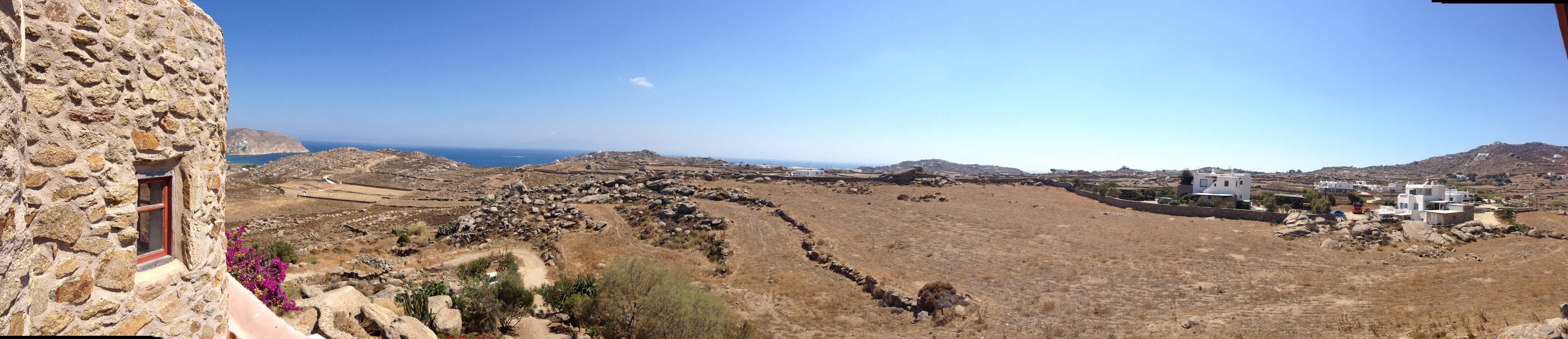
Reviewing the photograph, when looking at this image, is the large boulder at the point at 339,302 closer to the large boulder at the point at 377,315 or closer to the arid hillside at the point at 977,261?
the large boulder at the point at 377,315

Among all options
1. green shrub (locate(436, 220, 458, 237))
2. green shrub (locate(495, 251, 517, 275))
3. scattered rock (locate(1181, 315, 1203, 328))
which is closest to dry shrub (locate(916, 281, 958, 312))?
scattered rock (locate(1181, 315, 1203, 328))

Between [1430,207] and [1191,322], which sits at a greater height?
[1430,207]

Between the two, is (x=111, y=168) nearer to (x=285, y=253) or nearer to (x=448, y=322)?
(x=448, y=322)

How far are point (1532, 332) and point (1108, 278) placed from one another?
9.17m

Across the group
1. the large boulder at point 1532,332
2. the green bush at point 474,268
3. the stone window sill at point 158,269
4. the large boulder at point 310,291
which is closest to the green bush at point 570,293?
the green bush at point 474,268

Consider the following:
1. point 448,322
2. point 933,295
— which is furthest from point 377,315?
point 933,295

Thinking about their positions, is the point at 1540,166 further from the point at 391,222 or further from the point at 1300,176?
the point at 391,222

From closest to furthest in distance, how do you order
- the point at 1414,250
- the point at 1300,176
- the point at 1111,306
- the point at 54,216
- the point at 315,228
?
the point at 54,216 → the point at 1111,306 → the point at 1414,250 → the point at 315,228 → the point at 1300,176

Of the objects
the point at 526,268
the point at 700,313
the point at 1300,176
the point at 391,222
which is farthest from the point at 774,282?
the point at 1300,176

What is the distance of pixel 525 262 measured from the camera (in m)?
20.1

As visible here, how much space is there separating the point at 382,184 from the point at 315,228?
3507 centimetres

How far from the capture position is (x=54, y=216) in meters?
3.12

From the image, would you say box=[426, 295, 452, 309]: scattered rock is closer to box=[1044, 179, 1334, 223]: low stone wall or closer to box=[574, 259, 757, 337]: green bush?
box=[574, 259, 757, 337]: green bush

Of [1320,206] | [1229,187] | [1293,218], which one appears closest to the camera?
[1293,218]
